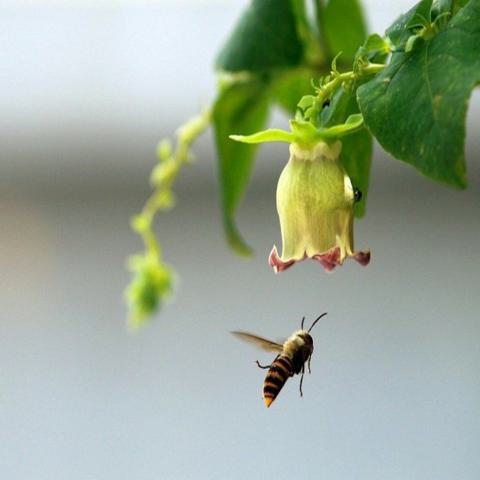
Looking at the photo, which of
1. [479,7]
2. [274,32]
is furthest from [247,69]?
[479,7]

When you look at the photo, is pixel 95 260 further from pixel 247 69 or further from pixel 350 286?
pixel 247 69

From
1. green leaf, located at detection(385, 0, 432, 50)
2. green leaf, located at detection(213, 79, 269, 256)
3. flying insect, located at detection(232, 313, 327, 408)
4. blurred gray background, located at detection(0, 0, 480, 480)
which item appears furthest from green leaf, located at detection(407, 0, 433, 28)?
blurred gray background, located at detection(0, 0, 480, 480)

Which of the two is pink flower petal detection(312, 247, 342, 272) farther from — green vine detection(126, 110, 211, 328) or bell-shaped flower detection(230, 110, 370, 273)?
green vine detection(126, 110, 211, 328)

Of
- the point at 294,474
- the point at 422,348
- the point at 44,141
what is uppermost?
the point at 44,141

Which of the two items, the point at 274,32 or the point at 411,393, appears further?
the point at 411,393

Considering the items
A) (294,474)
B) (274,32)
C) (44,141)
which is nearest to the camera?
(274,32)

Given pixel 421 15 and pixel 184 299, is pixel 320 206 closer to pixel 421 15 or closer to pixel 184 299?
pixel 421 15

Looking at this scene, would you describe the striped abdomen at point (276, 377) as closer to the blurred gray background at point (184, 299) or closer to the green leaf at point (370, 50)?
the green leaf at point (370, 50)
